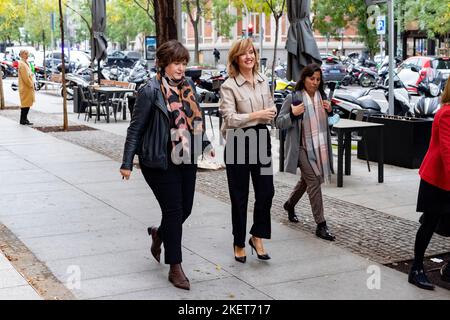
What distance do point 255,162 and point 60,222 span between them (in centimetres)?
269

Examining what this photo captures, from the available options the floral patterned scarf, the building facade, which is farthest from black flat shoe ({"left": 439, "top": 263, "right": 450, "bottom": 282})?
the building facade

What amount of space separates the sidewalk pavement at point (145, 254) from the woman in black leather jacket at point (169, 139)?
17.1 inches

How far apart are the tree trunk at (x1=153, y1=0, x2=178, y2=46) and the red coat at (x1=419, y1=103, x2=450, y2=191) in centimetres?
715

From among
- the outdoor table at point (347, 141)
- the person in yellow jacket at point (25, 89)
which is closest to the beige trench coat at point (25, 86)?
the person in yellow jacket at point (25, 89)

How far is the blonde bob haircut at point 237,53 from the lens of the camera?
628 centimetres

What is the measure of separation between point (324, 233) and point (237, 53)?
2.06m

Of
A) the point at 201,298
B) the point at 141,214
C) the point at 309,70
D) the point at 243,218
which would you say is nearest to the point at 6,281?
the point at 201,298

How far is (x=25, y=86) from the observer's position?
1875cm

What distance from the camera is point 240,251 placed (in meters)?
6.57

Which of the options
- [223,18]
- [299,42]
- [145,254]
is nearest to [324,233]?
[145,254]

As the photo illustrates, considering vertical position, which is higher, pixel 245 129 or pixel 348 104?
pixel 245 129

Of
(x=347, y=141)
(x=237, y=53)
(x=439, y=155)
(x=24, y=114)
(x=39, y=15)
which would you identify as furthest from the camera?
(x=39, y=15)

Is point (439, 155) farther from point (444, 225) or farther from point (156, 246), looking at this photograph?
→ point (156, 246)

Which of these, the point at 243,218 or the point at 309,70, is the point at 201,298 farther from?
the point at 309,70
